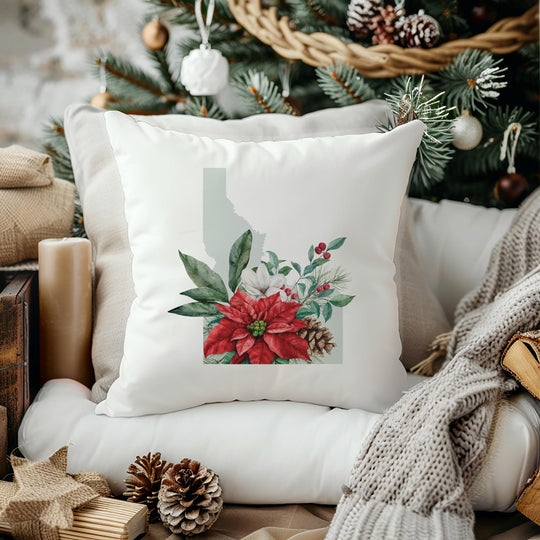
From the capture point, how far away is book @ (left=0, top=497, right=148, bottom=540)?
62 centimetres

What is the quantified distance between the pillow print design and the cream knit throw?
14 centimetres

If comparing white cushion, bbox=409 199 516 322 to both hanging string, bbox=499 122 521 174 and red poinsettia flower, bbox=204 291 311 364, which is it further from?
red poinsettia flower, bbox=204 291 311 364

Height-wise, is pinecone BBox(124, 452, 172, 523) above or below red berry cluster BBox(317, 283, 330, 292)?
→ below

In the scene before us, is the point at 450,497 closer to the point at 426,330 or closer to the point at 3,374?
the point at 426,330

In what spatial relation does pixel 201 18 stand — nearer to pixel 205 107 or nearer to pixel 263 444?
pixel 205 107

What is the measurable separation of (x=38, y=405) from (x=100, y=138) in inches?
17.5

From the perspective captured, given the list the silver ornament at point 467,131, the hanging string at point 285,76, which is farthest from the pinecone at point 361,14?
the silver ornament at point 467,131

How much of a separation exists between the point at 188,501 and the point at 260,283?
11.0 inches

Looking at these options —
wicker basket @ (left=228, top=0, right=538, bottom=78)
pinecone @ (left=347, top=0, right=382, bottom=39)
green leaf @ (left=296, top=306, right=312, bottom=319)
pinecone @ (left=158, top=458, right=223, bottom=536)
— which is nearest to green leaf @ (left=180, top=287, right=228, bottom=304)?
green leaf @ (left=296, top=306, right=312, bottom=319)

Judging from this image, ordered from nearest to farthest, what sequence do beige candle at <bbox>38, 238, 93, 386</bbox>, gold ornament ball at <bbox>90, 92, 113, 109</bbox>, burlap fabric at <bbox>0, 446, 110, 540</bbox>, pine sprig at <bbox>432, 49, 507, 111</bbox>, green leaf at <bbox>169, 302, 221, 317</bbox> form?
burlap fabric at <bbox>0, 446, 110, 540</bbox>
green leaf at <bbox>169, 302, 221, 317</bbox>
beige candle at <bbox>38, 238, 93, 386</bbox>
pine sprig at <bbox>432, 49, 507, 111</bbox>
gold ornament ball at <bbox>90, 92, 113, 109</bbox>

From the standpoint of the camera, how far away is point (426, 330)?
3.23 ft

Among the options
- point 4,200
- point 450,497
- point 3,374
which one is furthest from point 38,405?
point 450,497

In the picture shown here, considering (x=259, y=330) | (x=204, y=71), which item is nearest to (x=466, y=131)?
(x=204, y=71)

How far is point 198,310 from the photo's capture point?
0.76 metres
